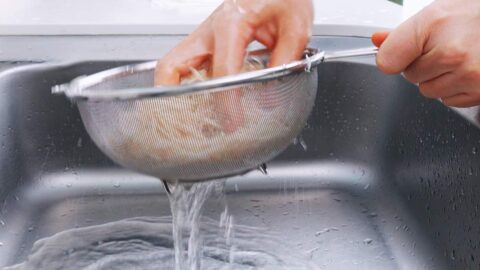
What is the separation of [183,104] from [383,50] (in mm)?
209

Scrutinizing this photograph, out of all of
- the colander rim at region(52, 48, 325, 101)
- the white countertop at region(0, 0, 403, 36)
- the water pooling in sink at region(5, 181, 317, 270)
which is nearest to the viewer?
the colander rim at region(52, 48, 325, 101)

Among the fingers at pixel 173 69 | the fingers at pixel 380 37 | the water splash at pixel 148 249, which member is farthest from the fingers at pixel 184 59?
the water splash at pixel 148 249

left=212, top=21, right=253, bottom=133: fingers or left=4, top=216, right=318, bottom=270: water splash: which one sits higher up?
left=212, top=21, right=253, bottom=133: fingers

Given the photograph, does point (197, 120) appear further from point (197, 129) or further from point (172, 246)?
point (172, 246)

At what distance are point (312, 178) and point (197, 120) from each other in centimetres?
43

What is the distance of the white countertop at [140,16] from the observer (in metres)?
1.05

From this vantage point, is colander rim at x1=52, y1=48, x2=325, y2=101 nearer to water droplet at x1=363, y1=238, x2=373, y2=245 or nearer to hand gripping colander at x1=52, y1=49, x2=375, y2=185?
hand gripping colander at x1=52, y1=49, x2=375, y2=185

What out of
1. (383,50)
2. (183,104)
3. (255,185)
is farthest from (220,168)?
(255,185)

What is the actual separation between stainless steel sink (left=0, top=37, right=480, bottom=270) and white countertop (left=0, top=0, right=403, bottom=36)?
84 millimetres

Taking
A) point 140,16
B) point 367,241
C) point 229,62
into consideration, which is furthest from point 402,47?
point 140,16

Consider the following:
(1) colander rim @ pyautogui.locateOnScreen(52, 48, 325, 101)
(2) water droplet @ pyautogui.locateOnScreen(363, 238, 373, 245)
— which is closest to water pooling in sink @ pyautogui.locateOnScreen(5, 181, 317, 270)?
(2) water droplet @ pyautogui.locateOnScreen(363, 238, 373, 245)

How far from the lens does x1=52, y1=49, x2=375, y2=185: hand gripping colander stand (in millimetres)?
641

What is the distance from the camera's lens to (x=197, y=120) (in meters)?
0.66

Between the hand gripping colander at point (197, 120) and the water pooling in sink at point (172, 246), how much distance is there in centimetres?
14
